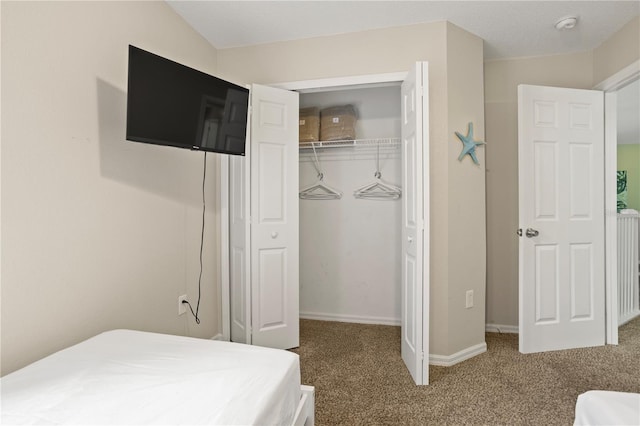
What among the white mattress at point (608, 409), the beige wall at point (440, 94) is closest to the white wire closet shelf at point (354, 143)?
the beige wall at point (440, 94)

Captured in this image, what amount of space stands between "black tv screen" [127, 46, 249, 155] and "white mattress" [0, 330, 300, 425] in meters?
1.02

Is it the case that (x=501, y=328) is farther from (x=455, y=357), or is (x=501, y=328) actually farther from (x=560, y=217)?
(x=560, y=217)

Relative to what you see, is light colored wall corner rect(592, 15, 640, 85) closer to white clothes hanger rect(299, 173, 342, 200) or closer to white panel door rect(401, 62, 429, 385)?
white panel door rect(401, 62, 429, 385)

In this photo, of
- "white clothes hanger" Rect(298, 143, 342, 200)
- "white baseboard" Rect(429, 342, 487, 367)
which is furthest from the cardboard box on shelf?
"white baseboard" Rect(429, 342, 487, 367)

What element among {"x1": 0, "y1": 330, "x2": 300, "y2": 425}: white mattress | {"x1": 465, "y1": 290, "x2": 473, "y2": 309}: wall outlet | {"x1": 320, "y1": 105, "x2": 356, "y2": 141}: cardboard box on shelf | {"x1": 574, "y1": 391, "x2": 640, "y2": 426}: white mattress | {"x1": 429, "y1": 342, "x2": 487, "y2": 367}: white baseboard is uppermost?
{"x1": 320, "y1": 105, "x2": 356, "y2": 141}: cardboard box on shelf

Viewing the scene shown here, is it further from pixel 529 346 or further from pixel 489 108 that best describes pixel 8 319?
pixel 489 108

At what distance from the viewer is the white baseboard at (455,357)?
247 cm

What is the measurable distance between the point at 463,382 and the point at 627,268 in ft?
8.04

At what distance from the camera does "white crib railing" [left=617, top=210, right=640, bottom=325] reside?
326 centimetres

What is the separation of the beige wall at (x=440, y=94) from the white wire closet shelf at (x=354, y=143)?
0.66 metres

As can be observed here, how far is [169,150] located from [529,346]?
3010 mm

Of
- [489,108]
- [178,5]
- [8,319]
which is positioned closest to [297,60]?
[178,5]

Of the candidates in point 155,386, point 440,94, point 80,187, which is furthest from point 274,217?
point 155,386

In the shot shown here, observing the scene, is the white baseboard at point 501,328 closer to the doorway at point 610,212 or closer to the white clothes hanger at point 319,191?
the doorway at point 610,212
